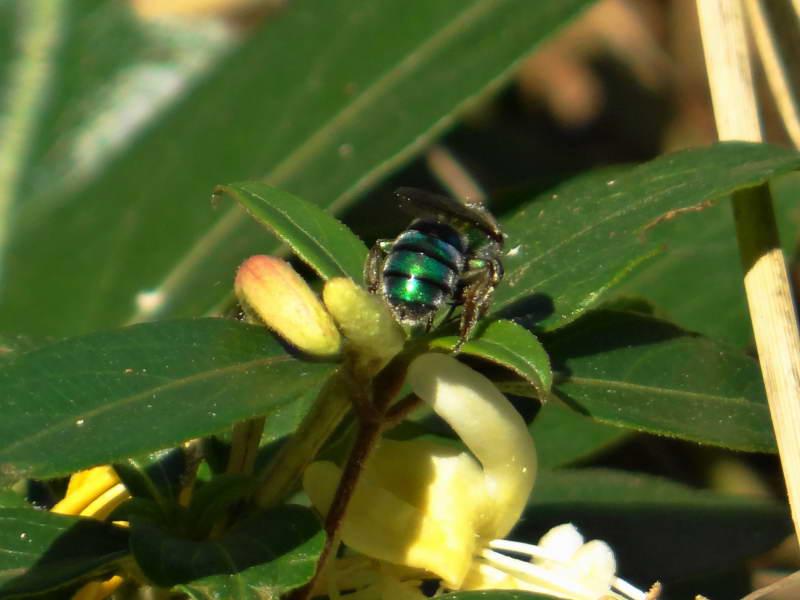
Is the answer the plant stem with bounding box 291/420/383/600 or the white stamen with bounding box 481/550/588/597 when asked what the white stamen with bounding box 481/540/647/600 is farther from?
the plant stem with bounding box 291/420/383/600

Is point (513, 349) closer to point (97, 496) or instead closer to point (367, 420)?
point (367, 420)

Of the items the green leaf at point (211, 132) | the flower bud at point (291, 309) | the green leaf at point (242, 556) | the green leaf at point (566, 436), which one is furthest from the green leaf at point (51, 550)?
the green leaf at point (566, 436)

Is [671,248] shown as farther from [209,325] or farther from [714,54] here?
[209,325]

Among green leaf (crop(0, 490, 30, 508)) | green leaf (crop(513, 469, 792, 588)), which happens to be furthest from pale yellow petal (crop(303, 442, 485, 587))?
green leaf (crop(513, 469, 792, 588))

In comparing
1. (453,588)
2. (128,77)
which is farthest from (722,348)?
(128,77)

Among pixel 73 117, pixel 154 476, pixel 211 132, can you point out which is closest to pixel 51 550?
pixel 154 476

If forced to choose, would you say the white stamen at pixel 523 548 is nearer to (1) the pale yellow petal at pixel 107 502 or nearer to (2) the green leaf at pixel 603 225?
(2) the green leaf at pixel 603 225
